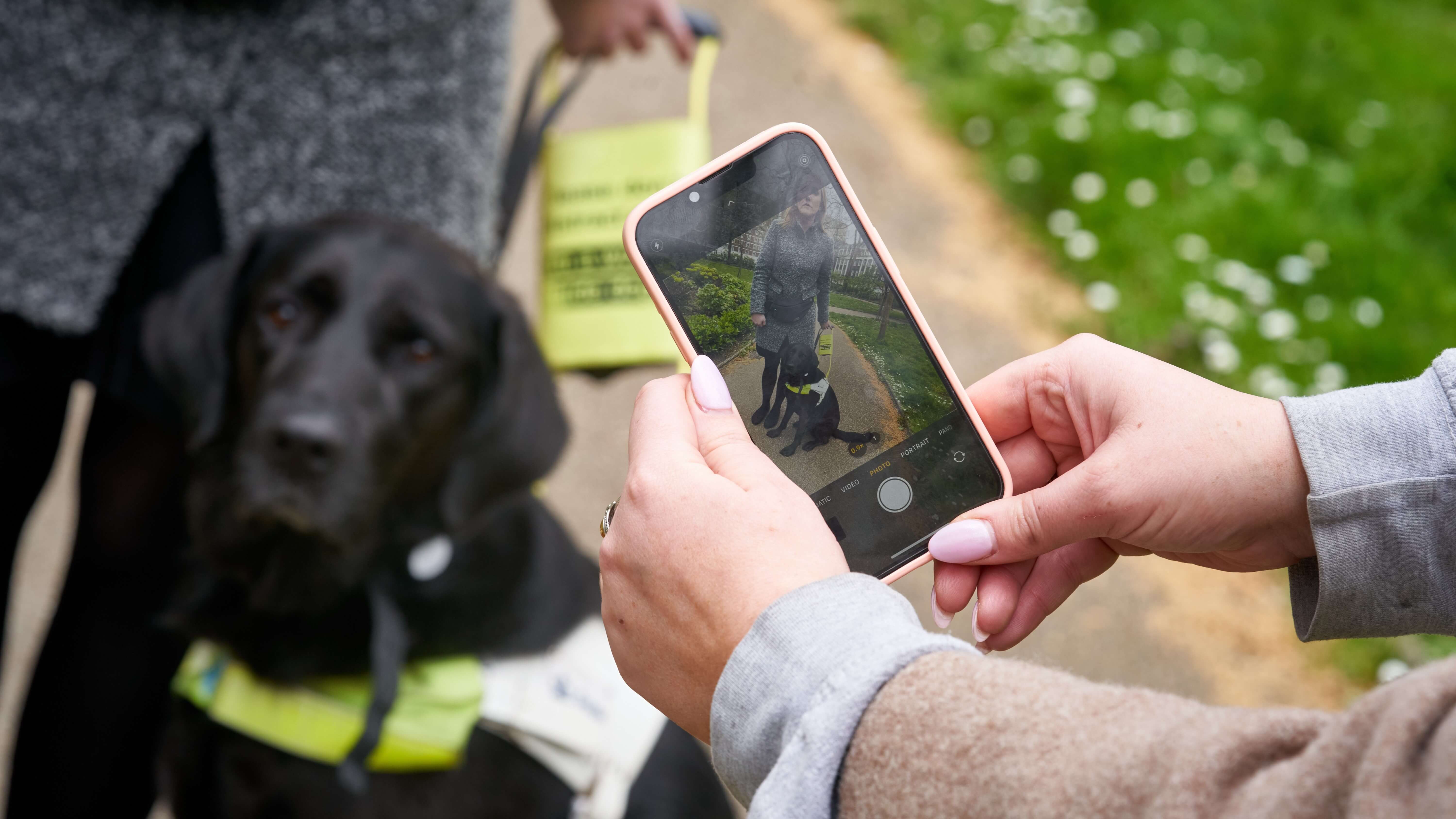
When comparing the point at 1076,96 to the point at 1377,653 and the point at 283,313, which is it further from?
the point at 283,313

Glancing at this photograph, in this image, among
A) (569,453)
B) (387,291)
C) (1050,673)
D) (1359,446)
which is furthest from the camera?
(569,453)

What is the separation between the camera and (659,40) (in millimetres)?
3904

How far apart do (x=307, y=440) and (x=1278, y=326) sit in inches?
116

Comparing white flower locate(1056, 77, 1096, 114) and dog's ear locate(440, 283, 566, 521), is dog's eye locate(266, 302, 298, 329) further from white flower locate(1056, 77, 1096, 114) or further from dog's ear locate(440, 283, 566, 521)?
white flower locate(1056, 77, 1096, 114)

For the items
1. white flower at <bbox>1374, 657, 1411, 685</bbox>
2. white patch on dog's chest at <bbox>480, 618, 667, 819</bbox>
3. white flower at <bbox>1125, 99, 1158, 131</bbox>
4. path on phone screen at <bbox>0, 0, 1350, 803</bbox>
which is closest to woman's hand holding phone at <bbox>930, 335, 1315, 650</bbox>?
white patch on dog's chest at <bbox>480, 618, 667, 819</bbox>

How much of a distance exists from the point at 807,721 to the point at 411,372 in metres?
1.36

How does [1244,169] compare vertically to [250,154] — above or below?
below

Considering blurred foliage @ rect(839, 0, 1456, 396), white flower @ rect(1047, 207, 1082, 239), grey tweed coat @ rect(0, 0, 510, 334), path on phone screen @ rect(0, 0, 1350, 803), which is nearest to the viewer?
grey tweed coat @ rect(0, 0, 510, 334)

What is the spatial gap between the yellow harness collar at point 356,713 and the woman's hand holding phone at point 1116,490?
94 centimetres

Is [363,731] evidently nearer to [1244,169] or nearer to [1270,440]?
[1270,440]

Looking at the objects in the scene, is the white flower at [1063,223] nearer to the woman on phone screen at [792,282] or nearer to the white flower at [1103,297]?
the white flower at [1103,297]

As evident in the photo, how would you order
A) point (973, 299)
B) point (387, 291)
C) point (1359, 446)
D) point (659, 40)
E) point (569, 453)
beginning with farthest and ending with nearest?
point (659, 40)
point (973, 299)
point (569, 453)
point (387, 291)
point (1359, 446)

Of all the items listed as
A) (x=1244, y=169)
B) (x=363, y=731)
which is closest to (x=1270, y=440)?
(x=363, y=731)

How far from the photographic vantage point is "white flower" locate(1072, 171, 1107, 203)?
142 inches
